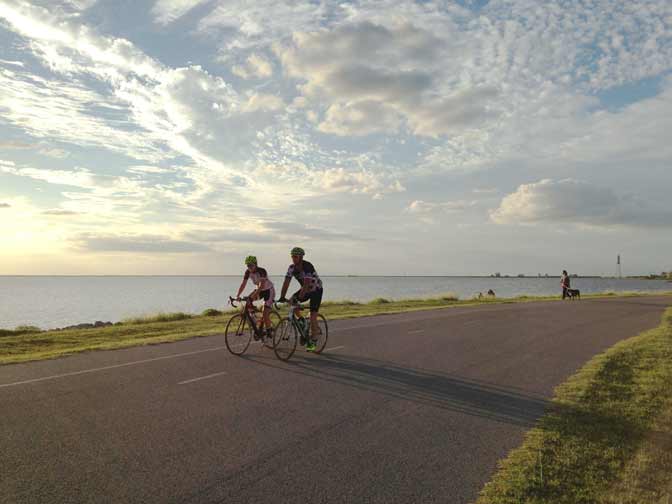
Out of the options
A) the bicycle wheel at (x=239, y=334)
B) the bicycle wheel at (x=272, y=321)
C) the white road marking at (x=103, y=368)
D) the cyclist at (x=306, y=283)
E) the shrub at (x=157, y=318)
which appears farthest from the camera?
the shrub at (x=157, y=318)

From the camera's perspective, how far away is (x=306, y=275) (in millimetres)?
10859

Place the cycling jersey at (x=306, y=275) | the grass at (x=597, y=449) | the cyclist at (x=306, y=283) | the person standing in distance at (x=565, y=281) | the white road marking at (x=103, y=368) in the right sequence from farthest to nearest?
1. the person standing in distance at (x=565, y=281)
2. the cycling jersey at (x=306, y=275)
3. the cyclist at (x=306, y=283)
4. the white road marking at (x=103, y=368)
5. the grass at (x=597, y=449)

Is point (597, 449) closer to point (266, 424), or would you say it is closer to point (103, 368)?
point (266, 424)

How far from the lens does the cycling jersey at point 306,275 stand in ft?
35.4

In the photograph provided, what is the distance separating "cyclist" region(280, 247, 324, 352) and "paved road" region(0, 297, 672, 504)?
0.80m

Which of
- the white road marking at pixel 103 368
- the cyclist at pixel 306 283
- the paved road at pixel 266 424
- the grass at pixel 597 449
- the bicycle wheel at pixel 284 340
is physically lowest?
the grass at pixel 597 449

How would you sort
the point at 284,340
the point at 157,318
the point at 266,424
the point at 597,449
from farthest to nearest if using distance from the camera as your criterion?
the point at 157,318, the point at 284,340, the point at 266,424, the point at 597,449

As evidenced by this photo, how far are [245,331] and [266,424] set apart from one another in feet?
18.0

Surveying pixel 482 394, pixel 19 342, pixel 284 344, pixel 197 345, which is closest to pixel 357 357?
pixel 284 344

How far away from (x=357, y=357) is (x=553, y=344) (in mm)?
5950

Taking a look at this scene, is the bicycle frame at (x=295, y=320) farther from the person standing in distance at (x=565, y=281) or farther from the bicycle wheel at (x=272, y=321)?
the person standing in distance at (x=565, y=281)

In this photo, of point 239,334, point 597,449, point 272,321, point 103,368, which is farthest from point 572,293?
point 103,368

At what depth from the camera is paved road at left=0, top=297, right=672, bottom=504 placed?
4.41m

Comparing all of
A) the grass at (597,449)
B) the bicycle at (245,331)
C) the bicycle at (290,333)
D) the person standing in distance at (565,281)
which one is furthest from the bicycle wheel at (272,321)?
the person standing in distance at (565,281)
